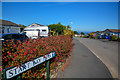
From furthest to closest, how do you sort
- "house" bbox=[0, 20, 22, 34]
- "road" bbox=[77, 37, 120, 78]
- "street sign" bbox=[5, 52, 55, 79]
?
"house" bbox=[0, 20, 22, 34], "road" bbox=[77, 37, 120, 78], "street sign" bbox=[5, 52, 55, 79]

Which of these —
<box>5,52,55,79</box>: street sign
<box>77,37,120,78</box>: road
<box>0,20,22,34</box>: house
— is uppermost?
<box>0,20,22,34</box>: house

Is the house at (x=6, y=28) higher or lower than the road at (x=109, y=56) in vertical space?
higher

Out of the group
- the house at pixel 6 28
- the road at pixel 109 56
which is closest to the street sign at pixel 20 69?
the road at pixel 109 56

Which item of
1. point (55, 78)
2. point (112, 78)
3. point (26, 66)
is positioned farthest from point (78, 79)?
point (26, 66)

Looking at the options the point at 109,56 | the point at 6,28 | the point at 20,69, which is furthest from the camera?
Answer: the point at 6,28

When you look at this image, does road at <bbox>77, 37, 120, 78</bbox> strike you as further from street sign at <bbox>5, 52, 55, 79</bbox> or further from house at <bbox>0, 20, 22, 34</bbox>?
house at <bbox>0, 20, 22, 34</bbox>

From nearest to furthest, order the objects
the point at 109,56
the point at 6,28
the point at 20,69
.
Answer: the point at 20,69 < the point at 109,56 < the point at 6,28

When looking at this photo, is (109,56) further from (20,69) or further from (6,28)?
(6,28)

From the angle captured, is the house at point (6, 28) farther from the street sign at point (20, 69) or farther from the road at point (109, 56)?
the street sign at point (20, 69)

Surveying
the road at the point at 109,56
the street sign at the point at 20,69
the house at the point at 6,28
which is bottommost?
the road at the point at 109,56

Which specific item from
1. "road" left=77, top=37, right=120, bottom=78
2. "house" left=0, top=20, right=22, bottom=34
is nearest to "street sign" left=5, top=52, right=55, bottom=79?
"road" left=77, top=37, right=120, bottom=78

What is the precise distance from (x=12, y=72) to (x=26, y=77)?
0.98m

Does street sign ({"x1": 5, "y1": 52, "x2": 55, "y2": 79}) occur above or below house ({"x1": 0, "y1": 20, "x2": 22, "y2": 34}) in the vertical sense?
below

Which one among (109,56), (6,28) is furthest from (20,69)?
(6,28)
